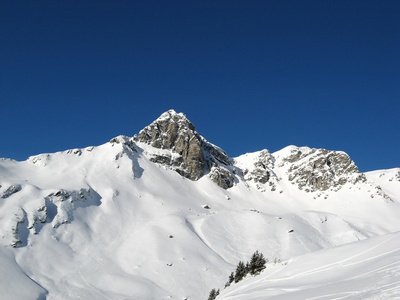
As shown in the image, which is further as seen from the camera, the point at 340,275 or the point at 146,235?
the point at 146,235

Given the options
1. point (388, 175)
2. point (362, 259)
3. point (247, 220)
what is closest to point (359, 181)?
point (388, 175)

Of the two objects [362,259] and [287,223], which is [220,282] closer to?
[287,223]

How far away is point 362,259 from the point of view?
459 inches

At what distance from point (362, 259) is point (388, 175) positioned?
148944mm

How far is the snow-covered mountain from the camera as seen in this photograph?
12984mm

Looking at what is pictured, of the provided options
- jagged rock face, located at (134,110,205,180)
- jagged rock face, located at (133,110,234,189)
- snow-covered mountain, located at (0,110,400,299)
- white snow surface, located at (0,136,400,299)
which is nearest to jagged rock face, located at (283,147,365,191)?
snow-covered mountain, located at (0,110,400,299)

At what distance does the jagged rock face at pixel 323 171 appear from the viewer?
4811 inches

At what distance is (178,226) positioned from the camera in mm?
66188

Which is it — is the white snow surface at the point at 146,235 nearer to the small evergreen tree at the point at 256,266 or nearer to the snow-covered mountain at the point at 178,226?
the snow-covered mountain at the point at 178,226

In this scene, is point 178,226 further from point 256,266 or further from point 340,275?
point 340,275

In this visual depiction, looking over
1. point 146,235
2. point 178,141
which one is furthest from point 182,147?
point 146,235

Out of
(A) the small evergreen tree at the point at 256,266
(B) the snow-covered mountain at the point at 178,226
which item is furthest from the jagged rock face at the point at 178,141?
(A) the small evergreen tree at the point at 256,266

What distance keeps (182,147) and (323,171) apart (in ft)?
181

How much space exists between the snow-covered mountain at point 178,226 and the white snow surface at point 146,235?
0.17m
